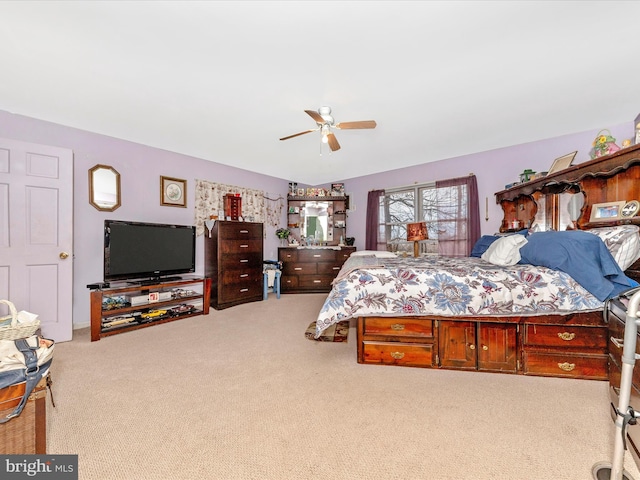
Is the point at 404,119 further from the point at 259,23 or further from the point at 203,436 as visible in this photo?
the point at 203,436

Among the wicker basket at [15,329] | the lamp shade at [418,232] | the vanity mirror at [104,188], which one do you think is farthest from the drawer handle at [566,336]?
the vanity mirror at [104,188]

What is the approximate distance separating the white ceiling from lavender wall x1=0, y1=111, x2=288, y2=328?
17 cm

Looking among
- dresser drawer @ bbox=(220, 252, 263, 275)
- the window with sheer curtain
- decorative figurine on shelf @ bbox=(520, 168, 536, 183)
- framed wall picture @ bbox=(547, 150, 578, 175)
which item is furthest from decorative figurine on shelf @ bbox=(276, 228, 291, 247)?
framed wall picture @ bbox=(547, 150, 578, 175)

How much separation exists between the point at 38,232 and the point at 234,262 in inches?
88.6

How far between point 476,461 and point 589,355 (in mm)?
1504

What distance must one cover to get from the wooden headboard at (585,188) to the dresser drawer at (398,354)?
1.97 meters

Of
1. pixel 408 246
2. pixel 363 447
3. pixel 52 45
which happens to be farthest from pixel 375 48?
pixel 408 246

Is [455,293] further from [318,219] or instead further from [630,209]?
[318,219]

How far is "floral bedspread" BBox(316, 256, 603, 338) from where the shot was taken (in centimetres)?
202

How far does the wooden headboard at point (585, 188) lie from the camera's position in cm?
224

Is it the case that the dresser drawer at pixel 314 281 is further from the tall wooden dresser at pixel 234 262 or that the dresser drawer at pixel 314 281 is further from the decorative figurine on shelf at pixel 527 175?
the decorative figurine on shelf at pixel 527 175

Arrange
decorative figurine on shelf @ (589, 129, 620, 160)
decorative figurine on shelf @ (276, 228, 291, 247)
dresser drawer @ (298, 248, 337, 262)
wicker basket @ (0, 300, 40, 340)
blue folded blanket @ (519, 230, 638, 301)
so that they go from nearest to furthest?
wicker basket @ (0, 300, 40, 340) < blue folded blanket @ (519, 230, 638, 301) < decorative figurine on shelf @ (589, 129, 620, 160) < dresser drawer @ (298, 248, 337, 262) < decorative figurine on shelf @ (276, 228, 291, 247)

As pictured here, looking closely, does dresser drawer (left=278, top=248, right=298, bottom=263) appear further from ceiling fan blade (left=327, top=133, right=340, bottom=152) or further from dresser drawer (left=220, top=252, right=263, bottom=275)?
ceiling fan blade (left=327, top=133, right=340, bottom=152)

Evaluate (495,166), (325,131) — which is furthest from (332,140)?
(495,166)
